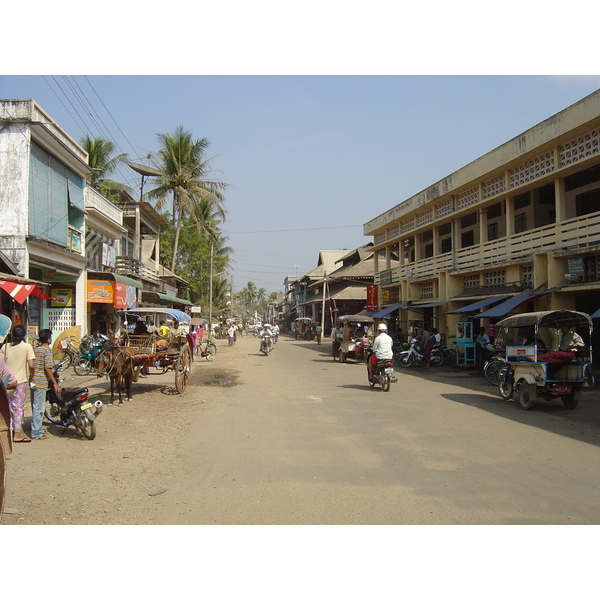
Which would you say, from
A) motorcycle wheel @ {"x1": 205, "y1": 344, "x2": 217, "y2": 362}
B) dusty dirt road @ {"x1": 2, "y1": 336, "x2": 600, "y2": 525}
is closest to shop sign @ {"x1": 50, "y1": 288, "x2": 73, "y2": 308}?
motorcycle wheel @ {"x1": 205, "y1": 344, "x2": 217, "y2": 362}

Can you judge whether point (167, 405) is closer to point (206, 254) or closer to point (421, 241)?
point (421, 241)

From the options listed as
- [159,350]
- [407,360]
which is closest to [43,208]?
[159,350]

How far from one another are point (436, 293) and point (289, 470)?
22.9m

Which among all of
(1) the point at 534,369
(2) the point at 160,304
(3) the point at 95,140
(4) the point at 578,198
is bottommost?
(1) the point at 534,369

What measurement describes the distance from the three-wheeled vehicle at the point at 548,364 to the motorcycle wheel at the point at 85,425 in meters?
8.52

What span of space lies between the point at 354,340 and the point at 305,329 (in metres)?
30.0

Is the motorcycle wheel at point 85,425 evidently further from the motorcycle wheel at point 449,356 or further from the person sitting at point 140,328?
the motorcycle wheel at point 449,356

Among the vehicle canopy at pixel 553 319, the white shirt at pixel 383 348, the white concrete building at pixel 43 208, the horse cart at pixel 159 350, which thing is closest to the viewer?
the vehicle canopy at pixel 553 319

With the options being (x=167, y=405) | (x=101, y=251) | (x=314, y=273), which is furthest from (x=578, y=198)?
(x=314, y=273)

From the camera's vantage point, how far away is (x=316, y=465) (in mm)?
6574

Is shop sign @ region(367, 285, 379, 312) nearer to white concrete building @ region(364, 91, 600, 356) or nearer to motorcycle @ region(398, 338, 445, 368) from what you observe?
white concrete building @ region(364, 91, 600, 356)

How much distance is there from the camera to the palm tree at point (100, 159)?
32.4 meters

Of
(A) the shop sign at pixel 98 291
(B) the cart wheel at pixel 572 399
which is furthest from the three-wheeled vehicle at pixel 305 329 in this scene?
Answer: (B) the cart wheel at pixel 572 399

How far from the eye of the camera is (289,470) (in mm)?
6324
